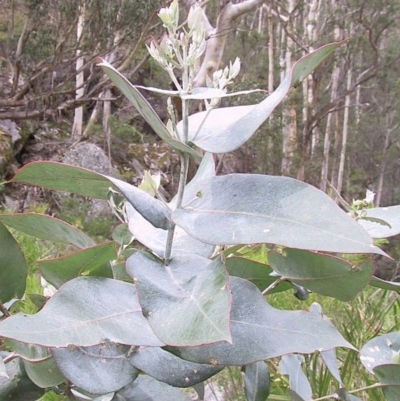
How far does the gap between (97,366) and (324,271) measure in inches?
7.0

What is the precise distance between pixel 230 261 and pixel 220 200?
0.12m

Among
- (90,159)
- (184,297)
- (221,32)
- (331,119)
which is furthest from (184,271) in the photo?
(331,119)

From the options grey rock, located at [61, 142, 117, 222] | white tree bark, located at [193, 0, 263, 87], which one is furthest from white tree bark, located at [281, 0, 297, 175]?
white tree bark, located at [193, 0, 263, 87]

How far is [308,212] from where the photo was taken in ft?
1.10

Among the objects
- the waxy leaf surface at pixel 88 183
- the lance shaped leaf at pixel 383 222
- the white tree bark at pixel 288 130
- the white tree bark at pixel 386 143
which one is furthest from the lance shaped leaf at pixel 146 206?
the white tree bark at pixel 386 143

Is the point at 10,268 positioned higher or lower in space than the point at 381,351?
higher

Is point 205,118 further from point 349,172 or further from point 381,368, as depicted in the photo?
point 349,172

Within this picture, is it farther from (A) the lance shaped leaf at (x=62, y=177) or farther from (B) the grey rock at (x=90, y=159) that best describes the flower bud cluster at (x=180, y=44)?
(B) the grey rock at (x=90, y=159)

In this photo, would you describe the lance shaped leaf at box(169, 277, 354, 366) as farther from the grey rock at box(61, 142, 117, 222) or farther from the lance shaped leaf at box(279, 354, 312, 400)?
the grey rock at box(61, 142, 117, 222)

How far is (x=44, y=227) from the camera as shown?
1.47ft

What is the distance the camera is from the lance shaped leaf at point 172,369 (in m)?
0.38

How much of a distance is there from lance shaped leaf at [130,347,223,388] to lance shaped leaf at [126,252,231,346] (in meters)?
0.06

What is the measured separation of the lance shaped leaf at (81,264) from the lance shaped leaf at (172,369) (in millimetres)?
83

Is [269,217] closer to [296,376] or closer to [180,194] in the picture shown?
[180,194]
